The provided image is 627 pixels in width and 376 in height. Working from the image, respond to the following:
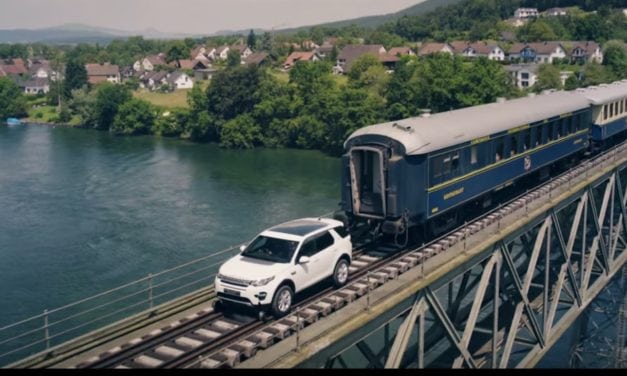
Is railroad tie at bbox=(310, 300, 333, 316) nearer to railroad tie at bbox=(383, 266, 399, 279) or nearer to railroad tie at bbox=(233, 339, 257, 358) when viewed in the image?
railroad tie at bbox=(233, 339, 257, 358)

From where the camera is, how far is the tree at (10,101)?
407ft

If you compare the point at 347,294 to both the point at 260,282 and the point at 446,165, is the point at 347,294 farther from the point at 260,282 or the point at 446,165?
the point at 446,165

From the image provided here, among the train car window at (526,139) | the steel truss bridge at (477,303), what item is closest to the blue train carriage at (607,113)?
the steel truss bridge at (477,303)

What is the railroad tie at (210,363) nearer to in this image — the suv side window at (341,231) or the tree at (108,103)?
the suv side window at (341,231)

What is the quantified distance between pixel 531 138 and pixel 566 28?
143408 mm

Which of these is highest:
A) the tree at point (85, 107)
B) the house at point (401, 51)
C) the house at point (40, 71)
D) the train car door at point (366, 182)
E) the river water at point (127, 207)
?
the house at point (401, 51)

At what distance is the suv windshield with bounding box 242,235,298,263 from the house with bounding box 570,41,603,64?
396 feet

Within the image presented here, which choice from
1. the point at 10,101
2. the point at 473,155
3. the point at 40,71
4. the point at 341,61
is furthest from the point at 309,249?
the point at 40,71

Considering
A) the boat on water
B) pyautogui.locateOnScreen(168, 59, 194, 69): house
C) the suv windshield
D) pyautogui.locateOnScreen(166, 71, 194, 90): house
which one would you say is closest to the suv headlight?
the suv windshield

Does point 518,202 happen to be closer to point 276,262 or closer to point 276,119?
point 276,262

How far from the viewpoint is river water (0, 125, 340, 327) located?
132ft

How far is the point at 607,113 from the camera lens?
38031 millimetres

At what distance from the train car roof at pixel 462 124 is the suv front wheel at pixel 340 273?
4.46 m
